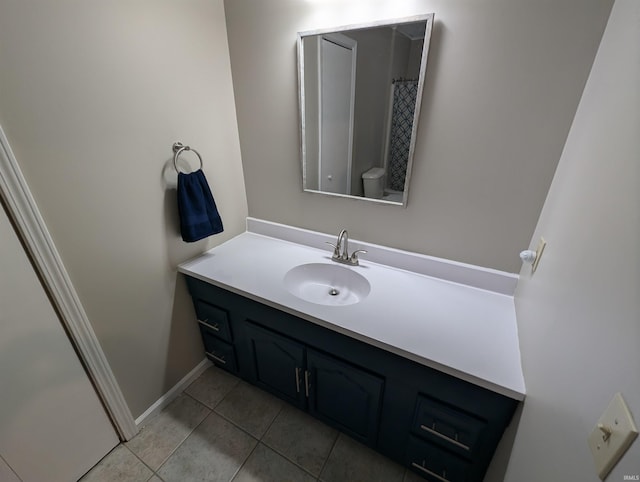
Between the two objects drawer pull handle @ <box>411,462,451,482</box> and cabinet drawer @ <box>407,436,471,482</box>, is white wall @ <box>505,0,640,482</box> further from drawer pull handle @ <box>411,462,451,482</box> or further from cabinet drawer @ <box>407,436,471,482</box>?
drawer pull handle @ <box>411,462,451,482</box>

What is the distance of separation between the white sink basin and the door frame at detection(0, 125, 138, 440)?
813 millimetres

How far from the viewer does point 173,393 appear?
1593 millimetres

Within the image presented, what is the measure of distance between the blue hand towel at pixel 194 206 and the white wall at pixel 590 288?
1326 mm

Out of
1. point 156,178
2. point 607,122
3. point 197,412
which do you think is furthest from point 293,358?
point 607,122

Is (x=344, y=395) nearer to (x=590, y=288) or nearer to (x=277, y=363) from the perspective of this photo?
(x=277, y=363)

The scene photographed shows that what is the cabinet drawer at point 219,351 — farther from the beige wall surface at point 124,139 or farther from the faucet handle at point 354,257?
the faucet handle at point 354,257

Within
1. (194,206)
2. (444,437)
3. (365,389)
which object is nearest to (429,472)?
(444,437)

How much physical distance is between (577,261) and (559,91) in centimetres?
62

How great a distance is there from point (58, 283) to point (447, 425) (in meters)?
1.45

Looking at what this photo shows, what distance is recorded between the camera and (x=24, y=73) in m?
0.83

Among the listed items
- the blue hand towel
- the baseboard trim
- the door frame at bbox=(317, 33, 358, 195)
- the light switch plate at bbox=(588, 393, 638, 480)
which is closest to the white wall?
the light switch plate at bbox=(588, 393, 638, 480)

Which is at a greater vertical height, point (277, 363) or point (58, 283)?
point (58, 283)

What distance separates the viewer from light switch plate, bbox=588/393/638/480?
0.36 meters

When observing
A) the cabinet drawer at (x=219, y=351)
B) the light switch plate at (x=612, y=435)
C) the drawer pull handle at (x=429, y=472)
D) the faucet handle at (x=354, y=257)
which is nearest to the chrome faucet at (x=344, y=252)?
the faucet handle at (x=354, y=257)
